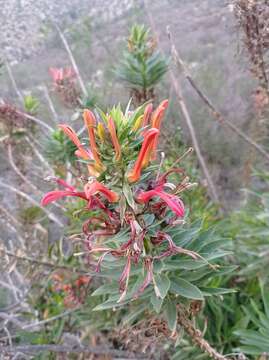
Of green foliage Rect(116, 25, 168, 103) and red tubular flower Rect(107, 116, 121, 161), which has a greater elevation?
green foliage Rect(116, 25, 168, 103)

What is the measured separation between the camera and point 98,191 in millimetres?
1145

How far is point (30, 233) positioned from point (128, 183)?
1.73 meters

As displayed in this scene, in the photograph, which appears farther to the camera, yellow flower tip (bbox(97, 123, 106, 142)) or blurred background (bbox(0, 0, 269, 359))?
blurred background (bbox(0, 0, 269, 359))

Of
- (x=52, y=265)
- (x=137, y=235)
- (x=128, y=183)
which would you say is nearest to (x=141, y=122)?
(x=128, y=183)

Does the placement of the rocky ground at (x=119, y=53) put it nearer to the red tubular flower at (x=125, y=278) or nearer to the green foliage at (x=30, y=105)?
the green foliage at (x=30, y=105)

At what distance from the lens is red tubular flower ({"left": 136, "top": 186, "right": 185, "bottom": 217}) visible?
3.51 feet

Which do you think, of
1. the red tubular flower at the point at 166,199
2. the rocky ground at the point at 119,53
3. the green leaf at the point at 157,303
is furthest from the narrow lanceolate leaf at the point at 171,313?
the rocky ground at the point at 119,53

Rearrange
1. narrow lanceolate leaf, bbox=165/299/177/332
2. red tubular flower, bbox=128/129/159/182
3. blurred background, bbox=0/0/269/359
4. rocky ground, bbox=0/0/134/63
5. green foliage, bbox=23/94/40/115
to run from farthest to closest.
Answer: green foliage, bbox=23/94/40/115, rocky ground, bbox=0/0/134/63, blurred background, bbox=0/0/269/359, narrow lanceolate leaf, bbox=165/299/177/332, red tubular flower, bbox=128/129/159/182

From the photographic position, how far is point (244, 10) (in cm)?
176

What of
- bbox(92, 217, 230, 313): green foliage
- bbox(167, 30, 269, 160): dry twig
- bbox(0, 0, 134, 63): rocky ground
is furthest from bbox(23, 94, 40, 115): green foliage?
bbox(92, 217, 230, 313): green foliage

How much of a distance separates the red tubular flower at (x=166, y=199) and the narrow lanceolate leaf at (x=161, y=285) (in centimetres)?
28

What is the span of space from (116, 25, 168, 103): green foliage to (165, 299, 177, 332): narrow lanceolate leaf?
138cm

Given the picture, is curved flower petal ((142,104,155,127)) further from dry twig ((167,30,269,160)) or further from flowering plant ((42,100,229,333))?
dry twig ((167,30,269,160))

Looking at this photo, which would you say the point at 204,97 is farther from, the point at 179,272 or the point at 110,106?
the point at 110,106
